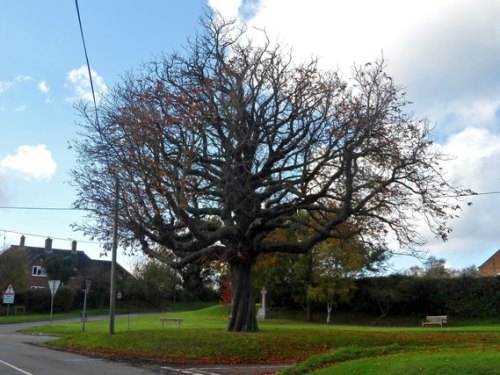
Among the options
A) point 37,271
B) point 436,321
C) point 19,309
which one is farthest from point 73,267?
point 436,321

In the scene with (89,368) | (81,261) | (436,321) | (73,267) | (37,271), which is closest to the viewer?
(89,368)

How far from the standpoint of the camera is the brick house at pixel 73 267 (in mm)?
84250

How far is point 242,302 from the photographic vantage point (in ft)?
83.8

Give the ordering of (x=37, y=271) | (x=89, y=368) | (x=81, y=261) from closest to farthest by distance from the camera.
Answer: (x=89, y=368) < (x=37, y=271) < (x=81, y=261)

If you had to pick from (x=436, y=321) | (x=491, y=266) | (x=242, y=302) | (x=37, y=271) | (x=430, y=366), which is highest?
(x=491, y=266)

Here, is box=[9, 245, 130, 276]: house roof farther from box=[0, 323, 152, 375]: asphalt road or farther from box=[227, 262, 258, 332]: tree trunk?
box=[0, 323, 152, 375]: asphalt road

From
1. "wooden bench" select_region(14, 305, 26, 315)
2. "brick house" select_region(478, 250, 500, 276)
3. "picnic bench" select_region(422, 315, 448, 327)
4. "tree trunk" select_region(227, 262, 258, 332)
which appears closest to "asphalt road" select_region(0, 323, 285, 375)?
"tree trunk" select_region(227, 262, 258, 332)

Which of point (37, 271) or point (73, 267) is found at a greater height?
point (73, 267)

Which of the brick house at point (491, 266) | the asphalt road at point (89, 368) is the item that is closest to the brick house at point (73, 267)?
the brick house at point (491, 266)

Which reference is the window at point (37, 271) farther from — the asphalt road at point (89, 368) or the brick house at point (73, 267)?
the asphalt road at point (89, 368)

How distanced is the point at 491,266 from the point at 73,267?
6144cm

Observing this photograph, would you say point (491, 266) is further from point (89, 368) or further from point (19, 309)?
point (89, 368)

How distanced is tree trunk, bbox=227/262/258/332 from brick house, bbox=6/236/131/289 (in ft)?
187

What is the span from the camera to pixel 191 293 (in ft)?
307
